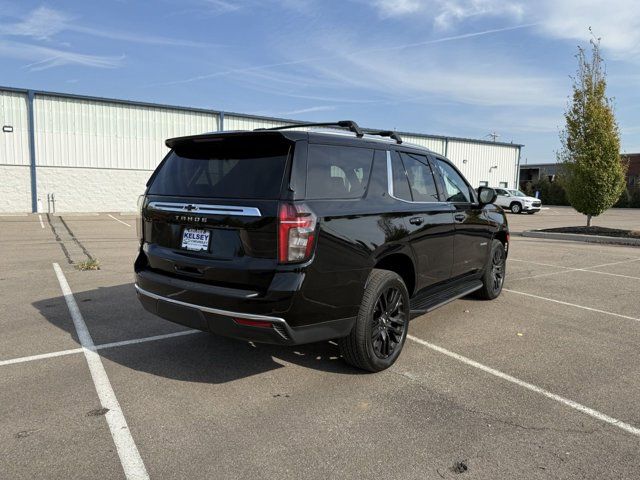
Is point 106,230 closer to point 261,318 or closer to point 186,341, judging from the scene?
point 186,341

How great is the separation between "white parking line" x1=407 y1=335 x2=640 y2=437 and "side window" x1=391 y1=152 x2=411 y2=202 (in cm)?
146

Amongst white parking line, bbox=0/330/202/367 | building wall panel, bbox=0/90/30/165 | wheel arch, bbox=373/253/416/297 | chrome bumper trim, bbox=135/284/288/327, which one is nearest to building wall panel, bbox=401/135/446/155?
building wall panel, bbox=0/90/30/165

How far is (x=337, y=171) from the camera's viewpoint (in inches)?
146

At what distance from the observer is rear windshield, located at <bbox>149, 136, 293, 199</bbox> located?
11.1 ft

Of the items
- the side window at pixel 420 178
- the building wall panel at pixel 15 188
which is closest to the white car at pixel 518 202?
the building wall panel at pixel 15 188

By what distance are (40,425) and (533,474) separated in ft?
9.75

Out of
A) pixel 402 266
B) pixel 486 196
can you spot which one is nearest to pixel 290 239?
pixel 402 266

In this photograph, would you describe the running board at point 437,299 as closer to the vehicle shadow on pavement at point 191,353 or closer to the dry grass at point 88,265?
the vehicle shadow on pavement at point 191,353

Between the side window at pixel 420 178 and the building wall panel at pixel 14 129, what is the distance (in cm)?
2216

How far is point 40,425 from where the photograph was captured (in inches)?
121

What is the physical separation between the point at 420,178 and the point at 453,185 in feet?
2.88

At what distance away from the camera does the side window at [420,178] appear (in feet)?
15.3

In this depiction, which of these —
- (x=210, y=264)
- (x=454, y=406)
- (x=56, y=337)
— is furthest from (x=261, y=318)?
(x=56, y=337)

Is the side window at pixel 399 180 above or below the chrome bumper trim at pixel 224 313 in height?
above
